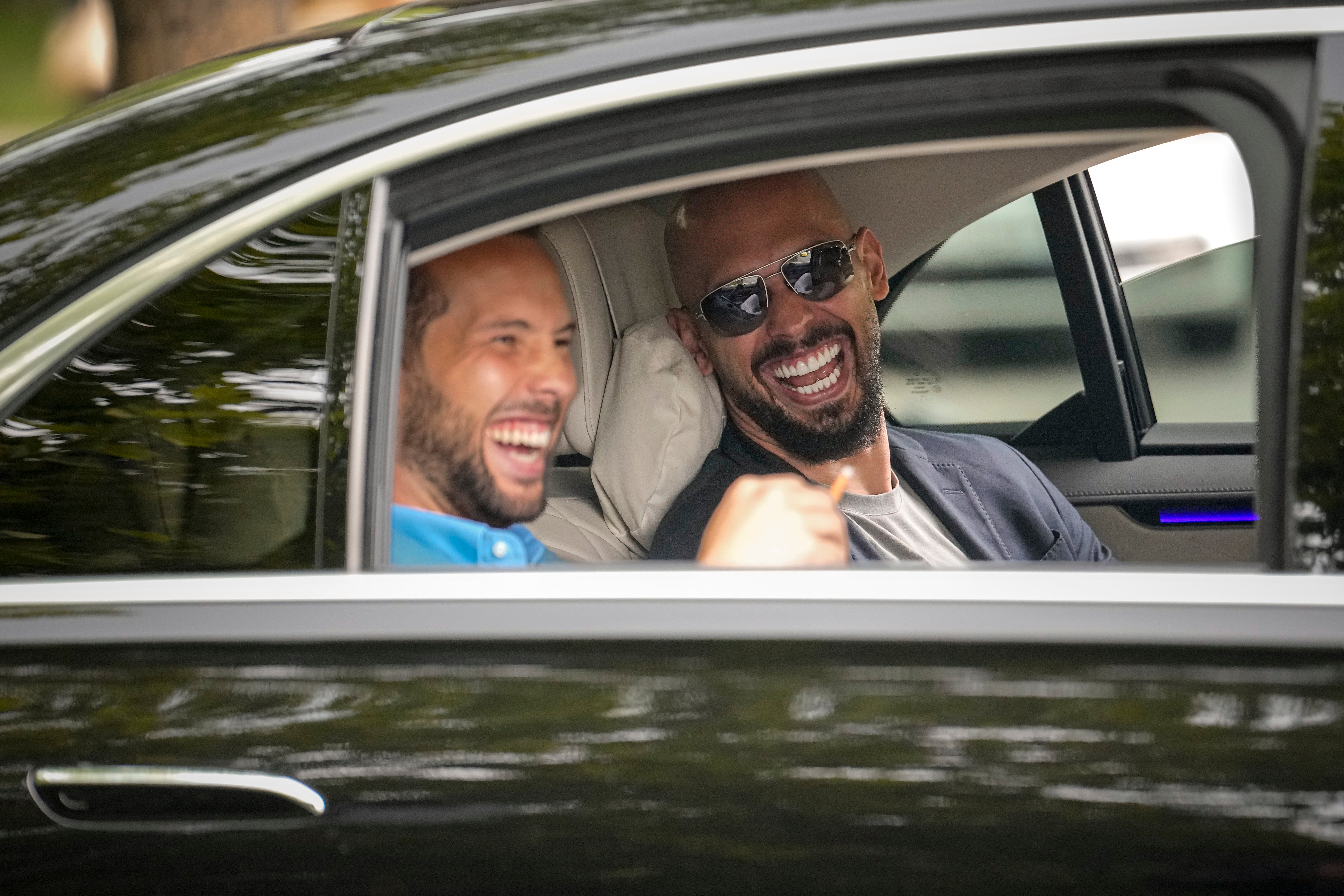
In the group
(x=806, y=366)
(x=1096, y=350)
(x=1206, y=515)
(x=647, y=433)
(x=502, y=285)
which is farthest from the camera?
(x=1096, y=350)

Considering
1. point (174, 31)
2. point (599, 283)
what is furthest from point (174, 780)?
point (174, 31)

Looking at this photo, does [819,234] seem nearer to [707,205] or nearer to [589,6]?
[707,205]

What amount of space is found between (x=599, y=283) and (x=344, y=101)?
3.24 ft

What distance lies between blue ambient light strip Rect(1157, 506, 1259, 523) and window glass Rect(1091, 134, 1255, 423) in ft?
0.91

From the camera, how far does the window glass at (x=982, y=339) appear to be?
9.71ft

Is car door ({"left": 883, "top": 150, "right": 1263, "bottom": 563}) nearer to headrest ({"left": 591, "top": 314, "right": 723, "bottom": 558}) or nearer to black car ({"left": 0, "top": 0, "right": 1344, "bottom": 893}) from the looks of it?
headrest ({"left": 591, "top": 314, "right": 723, "bottom": 558})

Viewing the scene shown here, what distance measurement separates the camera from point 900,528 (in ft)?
7.70

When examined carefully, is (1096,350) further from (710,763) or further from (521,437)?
(710,763)

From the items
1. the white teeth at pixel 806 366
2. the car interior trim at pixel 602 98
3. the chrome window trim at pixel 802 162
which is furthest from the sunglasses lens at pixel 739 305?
the car interior trim at pixel 602 98

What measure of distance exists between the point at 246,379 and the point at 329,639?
31cm

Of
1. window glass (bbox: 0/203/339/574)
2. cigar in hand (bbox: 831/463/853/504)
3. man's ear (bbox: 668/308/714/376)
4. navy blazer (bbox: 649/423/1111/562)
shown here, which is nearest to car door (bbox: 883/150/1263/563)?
navy blazer (bbox: 649/423/1111/562)

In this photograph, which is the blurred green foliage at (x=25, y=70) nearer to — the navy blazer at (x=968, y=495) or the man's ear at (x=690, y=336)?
the man's ear at (x=690, y=336)

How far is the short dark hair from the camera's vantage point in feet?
4.71

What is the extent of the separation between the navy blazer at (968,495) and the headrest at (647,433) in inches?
1.5
